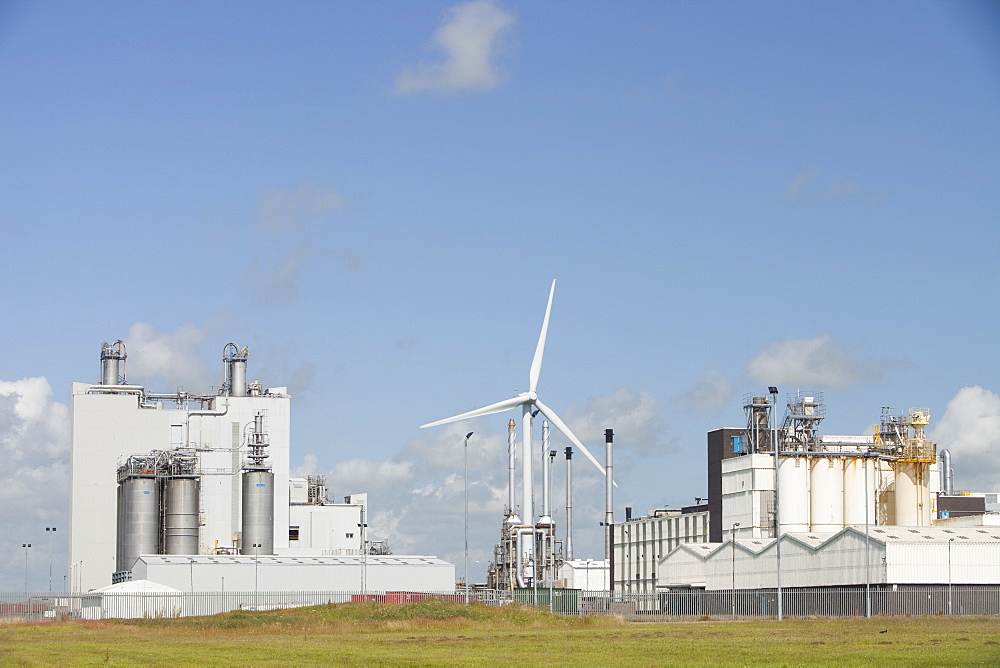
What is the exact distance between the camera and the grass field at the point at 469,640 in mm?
44719

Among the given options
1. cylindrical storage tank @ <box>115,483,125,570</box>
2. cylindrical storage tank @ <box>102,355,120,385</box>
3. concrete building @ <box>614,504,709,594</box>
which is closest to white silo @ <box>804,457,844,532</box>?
concrete building @ <box>614,504,709,594</box>

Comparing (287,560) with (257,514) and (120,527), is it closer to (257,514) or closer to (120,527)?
(257,514)

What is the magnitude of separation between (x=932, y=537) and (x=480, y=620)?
1388 inches

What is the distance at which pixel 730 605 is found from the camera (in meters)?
98.2

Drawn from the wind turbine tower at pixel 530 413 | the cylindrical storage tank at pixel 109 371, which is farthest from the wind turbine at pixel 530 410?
the cylindrical storage tank at pixel 109 371

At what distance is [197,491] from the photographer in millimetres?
118688

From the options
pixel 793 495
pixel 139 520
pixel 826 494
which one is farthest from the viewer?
pixel 139 520

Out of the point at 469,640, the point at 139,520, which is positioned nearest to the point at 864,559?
the point at 469,640

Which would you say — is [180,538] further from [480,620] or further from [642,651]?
[642,651]

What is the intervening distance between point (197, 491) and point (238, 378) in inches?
692

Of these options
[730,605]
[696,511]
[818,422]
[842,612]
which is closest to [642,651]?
[842,612]

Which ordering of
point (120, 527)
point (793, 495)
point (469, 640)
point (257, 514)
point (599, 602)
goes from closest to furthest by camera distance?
point (469, 640) < point (599, 602) < point (793, 495) < point (120, 527) < point (257, 514)

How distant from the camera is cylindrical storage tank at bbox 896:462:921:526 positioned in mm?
115250

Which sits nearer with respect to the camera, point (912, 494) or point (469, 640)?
point (469, 640)
